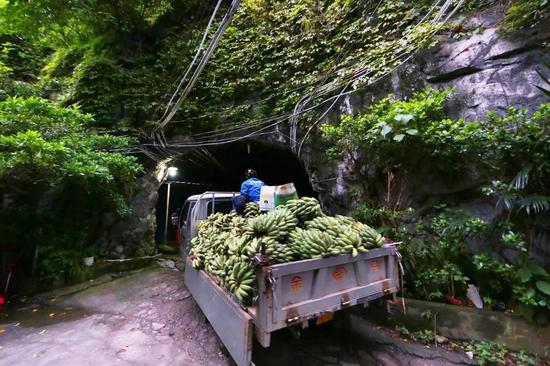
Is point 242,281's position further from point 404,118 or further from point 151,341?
point 404,118

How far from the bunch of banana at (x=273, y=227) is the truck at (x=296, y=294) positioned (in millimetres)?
465

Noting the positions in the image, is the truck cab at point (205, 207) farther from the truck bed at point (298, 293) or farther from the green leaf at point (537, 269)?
the green leaf at point (537, 269)

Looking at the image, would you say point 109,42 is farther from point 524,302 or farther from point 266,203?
point 524,302

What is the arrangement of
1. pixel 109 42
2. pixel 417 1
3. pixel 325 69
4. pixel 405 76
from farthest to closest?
pixel 109 42
pixel 325 69
pixel 417 1
pixel 405 76

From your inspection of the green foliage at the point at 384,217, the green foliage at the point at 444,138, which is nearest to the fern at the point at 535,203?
the green foliage at the point at 444,138

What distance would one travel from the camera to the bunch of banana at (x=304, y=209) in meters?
3.61

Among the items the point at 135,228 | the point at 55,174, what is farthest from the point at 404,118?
the point at 135,228

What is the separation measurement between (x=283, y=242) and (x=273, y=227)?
0.69 ft

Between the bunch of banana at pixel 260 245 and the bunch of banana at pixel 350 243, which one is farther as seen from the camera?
the bunch of banana at pixel 350 243

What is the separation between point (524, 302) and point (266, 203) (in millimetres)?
3607

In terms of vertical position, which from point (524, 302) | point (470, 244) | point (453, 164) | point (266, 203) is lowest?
point (524, 302)

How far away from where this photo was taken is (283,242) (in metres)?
3.15

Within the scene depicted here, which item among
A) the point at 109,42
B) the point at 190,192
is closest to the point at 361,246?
the point at 109,42

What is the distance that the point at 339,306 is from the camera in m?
3.00
